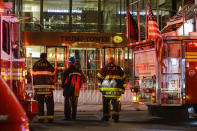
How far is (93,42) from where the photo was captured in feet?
68.9

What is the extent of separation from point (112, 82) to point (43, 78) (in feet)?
5.93

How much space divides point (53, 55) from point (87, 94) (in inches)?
225

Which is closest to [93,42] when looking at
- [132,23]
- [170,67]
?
[132,23]

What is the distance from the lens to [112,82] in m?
10.1

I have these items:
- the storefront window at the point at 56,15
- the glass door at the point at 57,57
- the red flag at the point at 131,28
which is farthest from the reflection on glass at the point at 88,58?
the red flag at the point at 131,28

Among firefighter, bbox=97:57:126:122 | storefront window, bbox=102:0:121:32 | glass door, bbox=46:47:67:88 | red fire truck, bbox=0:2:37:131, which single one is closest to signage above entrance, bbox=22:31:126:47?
glass door, bbox=46:47:67:88

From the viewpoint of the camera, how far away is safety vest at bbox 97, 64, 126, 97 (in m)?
10.1

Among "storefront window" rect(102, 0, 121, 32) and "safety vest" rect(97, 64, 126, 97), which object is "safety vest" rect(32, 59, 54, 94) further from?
"storefront window" rect(102, 0, 121, 32)

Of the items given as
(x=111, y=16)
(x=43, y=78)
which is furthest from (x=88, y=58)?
(x=43, y=78)

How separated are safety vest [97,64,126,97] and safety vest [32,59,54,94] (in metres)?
1.40

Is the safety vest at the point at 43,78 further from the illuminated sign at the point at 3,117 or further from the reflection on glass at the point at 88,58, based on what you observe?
the reflection on glass at the point at 88,58

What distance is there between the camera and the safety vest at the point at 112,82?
10.1m

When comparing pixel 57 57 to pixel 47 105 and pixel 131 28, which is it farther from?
pixel 47 105

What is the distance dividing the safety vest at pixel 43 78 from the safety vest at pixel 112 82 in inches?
55.0
